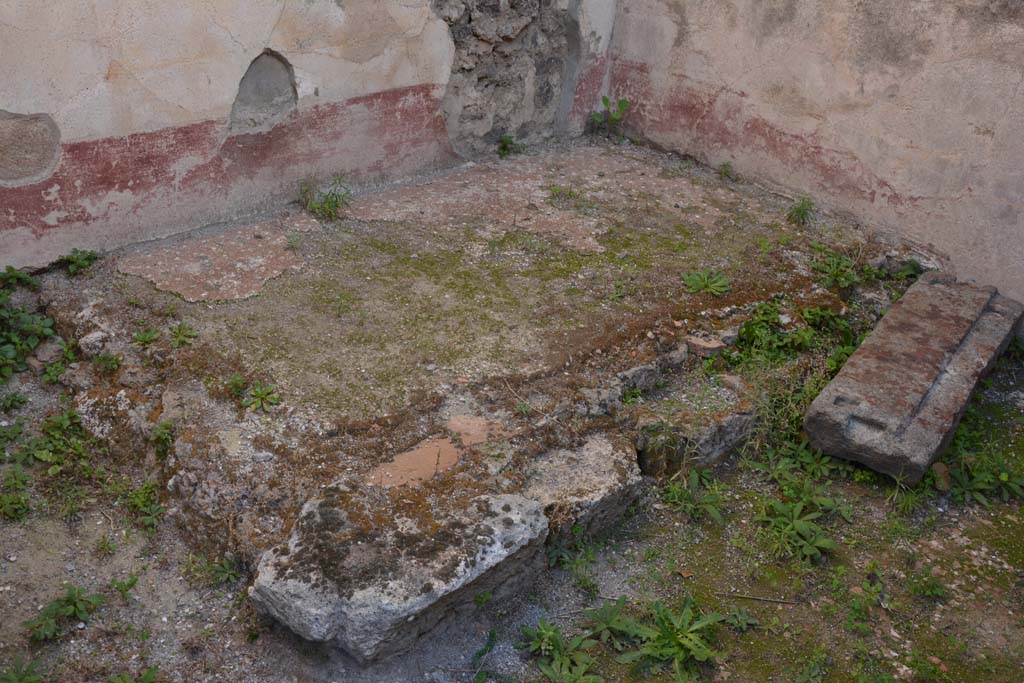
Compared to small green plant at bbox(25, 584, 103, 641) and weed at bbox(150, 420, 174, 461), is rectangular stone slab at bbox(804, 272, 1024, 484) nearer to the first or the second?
weed at bbox(150, 420, 174, 461)

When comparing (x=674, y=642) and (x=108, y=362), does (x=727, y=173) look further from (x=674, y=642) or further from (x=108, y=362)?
(x=108, y=362)

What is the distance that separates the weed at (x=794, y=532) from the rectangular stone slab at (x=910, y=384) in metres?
0.38

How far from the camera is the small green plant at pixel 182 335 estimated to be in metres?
3.85

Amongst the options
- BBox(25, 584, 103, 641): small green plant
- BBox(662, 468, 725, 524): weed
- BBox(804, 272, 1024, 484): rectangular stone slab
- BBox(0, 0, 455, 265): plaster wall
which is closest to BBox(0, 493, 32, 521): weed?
BBox(25, 584, 103, 641): small green plant

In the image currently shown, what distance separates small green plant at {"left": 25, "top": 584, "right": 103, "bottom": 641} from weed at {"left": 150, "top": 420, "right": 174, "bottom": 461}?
571mm

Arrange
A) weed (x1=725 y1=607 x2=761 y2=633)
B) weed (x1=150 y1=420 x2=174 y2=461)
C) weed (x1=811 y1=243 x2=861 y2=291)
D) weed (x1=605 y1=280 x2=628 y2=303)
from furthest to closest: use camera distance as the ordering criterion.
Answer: weed (x1=811 y1=243 x2=861 y2=291)
weed (x1=605 y1=280 x2=628 y2=303)
weed (x1=150 y1=420 x2=174 y2=461)
weed (x1=725 y1=607 x2=761 y2=633)

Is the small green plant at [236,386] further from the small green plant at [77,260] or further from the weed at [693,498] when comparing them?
the weed at [693,498]

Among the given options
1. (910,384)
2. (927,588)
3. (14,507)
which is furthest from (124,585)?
(910,384)

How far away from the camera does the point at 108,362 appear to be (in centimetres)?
381

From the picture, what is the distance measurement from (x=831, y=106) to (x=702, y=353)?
1967 millimetres

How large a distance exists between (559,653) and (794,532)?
1111 millimetres

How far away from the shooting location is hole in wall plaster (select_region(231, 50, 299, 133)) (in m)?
4.63

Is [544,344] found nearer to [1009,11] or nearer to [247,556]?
[247,556]

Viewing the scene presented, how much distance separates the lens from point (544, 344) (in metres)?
4.13
